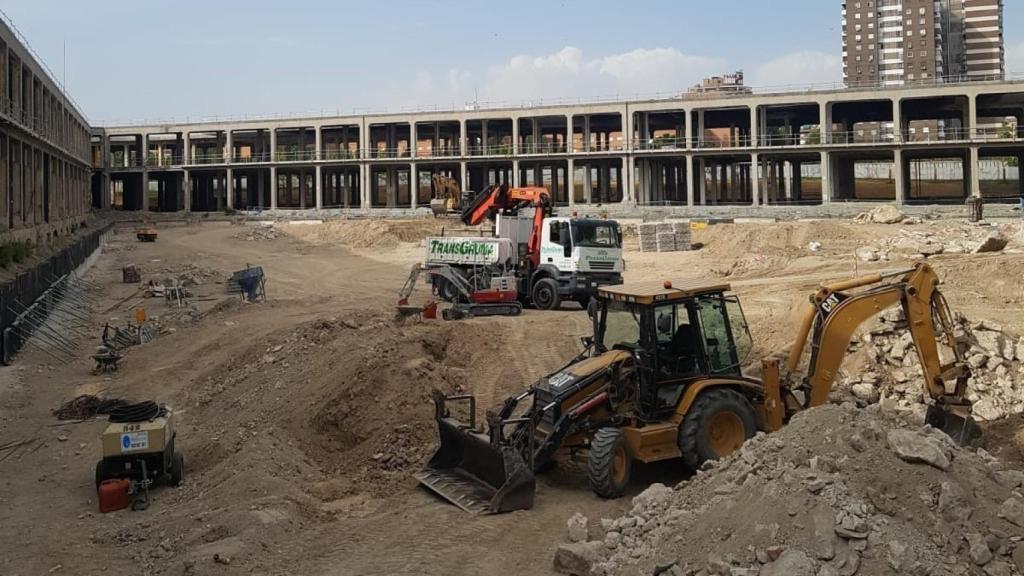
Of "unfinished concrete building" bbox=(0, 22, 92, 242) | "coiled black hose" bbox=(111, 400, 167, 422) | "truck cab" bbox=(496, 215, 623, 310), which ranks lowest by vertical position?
"coiled black hose" bbox=(111, 400, 167, 422)

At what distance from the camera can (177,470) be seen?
1123cm

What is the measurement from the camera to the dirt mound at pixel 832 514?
6320mm

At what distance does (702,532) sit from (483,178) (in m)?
68.3

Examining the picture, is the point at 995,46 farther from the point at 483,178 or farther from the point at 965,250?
the point at 965,250

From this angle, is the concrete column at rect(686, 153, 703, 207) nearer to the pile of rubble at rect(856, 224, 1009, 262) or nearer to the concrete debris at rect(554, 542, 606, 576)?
the pile of rubble at rect(856, 224, 1009, 262)

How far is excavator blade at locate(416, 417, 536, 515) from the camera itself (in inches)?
361

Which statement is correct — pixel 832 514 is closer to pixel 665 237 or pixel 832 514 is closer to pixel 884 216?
pixel 665 237

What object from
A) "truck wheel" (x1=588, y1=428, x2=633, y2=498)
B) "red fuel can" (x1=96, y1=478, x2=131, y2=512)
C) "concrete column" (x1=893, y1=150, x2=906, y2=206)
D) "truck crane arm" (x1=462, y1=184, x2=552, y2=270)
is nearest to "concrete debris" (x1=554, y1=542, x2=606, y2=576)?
"truck wheel" (x1=588, y1=428, x2=633, y2=498)

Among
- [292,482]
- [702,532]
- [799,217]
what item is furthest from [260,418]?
[799,217]

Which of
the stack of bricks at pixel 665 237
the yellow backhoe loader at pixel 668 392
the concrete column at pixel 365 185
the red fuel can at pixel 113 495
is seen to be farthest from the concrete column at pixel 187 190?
the yellow backhoe loader at pixel 668 392

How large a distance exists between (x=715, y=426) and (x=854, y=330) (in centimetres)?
212

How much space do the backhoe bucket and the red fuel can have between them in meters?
3.61

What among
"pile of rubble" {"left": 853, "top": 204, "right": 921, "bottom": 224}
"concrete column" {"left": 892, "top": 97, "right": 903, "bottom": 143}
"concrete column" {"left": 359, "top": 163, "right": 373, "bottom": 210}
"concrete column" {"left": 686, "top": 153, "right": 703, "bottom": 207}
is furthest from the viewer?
"concrete column" {"left": 359, "top": 163, "right": 373, "bottom": 210}

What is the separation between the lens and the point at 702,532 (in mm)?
6988
